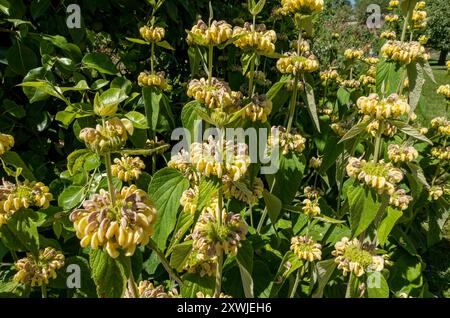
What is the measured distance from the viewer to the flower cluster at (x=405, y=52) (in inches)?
56.3

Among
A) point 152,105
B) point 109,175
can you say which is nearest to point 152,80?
point 152,105

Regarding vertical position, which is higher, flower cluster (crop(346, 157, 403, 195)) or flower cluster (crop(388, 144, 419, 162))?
flower cluster (crop(346, 157, 403, 195))

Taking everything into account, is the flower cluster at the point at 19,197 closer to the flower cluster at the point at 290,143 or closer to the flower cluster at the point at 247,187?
the flower cluster at the point at 247,187

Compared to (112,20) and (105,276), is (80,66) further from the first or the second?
(105,276)

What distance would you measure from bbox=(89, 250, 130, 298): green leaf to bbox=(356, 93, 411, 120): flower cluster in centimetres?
79

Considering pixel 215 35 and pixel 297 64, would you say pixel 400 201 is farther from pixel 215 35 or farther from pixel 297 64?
pixel 215 35

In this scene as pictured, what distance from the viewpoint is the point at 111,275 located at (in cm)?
73

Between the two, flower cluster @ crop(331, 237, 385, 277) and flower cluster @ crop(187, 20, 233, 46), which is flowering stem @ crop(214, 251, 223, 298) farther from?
flower cluster @ crop(187, 20, 233, 46)

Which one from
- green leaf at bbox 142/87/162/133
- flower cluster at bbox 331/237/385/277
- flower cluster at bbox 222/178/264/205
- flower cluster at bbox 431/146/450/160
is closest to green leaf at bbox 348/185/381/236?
flower cluster at bbox 331/237/385/277

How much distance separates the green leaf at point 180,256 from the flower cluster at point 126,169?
461mm

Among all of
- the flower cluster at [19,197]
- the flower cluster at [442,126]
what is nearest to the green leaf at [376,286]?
the flower cluster at [19,197]

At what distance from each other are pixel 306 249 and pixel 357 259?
0.19 m

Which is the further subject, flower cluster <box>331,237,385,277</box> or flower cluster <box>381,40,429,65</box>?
flower cluster <box>381,40,429,65</box>

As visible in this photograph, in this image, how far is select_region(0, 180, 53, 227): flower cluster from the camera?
3.35 feet
